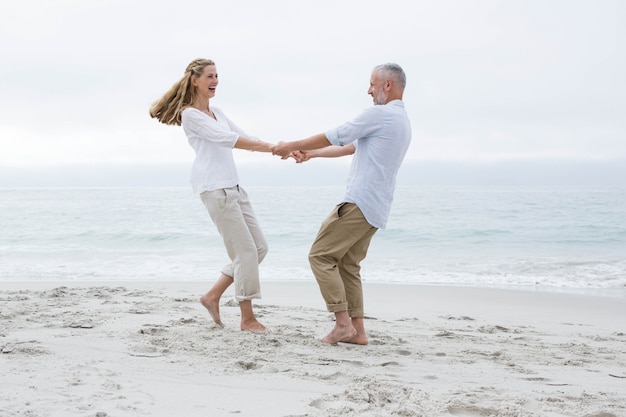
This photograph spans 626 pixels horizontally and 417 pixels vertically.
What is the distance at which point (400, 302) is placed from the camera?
725 cm

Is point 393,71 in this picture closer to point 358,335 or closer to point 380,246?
point 358,335

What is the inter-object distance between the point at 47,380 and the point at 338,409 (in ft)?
4.91

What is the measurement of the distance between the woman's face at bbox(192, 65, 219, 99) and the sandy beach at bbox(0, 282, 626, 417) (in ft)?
5.72

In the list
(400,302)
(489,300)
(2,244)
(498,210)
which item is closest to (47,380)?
(400,302)

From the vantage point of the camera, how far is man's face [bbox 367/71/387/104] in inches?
168

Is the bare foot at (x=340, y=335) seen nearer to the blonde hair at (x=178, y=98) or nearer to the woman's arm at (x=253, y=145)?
the woman's arm at (x=253, y=145)

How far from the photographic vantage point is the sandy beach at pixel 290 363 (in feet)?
9.68

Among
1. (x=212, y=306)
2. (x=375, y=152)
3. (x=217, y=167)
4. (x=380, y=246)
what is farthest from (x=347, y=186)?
(x=380, y=246)

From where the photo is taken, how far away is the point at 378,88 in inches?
168

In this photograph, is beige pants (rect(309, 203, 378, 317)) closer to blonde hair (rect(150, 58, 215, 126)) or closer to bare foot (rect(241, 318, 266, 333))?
bare foot (rect(241, 318, 266, 333))

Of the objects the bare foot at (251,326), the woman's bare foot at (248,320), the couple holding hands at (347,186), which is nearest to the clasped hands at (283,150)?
the couple holding hands at (347,186)

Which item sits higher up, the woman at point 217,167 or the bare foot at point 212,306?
the woman at point 217,167

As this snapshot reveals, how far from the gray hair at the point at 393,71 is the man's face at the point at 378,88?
0.14 feet

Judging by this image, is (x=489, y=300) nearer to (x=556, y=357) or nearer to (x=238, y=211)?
(x=556, y=357)
